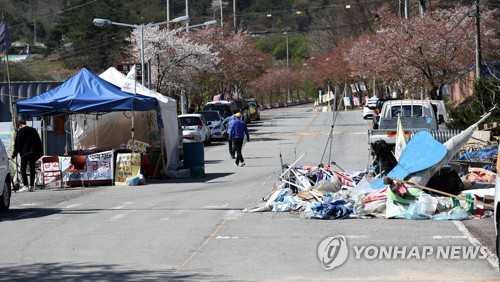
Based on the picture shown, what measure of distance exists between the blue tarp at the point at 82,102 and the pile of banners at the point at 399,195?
25.3 feet

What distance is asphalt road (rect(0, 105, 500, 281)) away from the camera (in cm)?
1057

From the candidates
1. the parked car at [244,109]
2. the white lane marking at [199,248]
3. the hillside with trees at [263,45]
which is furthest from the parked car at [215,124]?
the white lane marking at [199,248]

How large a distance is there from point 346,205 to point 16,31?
9887 cm

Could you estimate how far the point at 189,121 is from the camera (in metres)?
41.2

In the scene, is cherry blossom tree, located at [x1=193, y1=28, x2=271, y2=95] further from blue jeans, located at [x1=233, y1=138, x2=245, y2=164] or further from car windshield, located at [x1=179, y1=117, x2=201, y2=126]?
blue jeans, located at [x1=233, y1=138, x2=245, y2=164]

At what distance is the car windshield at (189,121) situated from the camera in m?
41.0

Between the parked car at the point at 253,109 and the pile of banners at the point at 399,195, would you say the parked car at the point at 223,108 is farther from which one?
the pile of banners at the point at 399,195

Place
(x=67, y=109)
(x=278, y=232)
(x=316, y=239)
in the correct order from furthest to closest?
(x=67, y=109)
(x=278, y=232)
(x=316, y=239)

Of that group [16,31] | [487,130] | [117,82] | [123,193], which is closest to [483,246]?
[123,193]

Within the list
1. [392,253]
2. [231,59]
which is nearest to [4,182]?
[392,253]

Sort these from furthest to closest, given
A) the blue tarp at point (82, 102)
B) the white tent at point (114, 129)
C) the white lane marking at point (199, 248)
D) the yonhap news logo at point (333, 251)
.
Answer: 1. the white tent at point (114, 129)
2. the blue tarp at point (82, 102)
3. the yonhap news logo at point (333, 251)
4. the white lane marking at point (199, 248)

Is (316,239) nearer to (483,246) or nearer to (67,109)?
(483,246)

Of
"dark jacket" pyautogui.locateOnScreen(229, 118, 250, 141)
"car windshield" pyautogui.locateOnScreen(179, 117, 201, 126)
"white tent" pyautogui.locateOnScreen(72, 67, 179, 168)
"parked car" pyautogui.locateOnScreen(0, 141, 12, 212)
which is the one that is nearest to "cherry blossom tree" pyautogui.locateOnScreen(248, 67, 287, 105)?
"car windshield" pyautogui.locateOnScreen(179, 117, 201, 126)

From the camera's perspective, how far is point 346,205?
1592 centimetres
